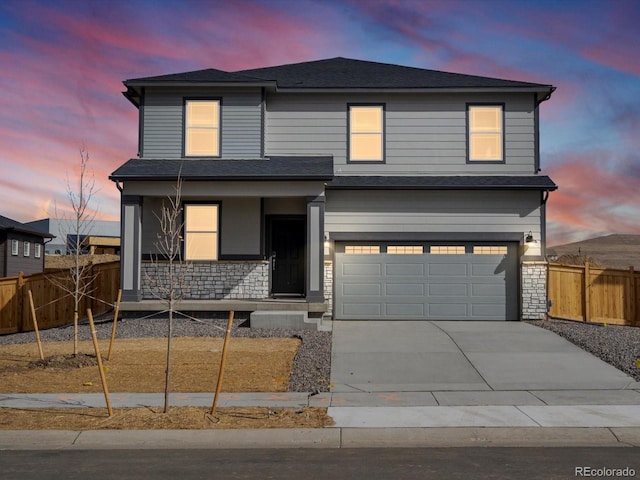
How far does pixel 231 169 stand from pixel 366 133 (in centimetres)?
439

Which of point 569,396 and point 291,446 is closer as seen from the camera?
point 291,446

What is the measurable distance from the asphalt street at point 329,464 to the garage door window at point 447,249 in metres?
11.6

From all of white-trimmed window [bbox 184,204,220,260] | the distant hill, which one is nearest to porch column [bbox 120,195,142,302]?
white-trimmed window [bbox 184,204,220,260]

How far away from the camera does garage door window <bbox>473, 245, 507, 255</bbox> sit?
19047mm

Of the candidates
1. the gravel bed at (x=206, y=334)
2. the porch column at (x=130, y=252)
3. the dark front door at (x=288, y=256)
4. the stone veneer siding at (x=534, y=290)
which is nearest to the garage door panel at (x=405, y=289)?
the dark front door at (x=288, y=256)

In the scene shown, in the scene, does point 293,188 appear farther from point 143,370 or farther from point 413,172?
point 143,370

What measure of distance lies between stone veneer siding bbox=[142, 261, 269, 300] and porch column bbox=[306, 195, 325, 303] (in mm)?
1811

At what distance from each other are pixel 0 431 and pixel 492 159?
602 inches

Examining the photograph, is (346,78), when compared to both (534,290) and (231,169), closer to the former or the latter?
(231,169)

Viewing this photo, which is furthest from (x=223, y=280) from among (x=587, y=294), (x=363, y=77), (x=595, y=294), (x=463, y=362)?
(x=595, y=294)

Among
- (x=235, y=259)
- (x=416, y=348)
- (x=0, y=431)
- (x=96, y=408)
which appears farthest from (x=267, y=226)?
(x=0, y=431)

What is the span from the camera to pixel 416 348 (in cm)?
1434

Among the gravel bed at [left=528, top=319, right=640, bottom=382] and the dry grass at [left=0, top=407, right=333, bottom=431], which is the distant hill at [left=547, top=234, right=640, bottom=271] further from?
the dry grass at [left=0, top=407, right=333, bottom=431]

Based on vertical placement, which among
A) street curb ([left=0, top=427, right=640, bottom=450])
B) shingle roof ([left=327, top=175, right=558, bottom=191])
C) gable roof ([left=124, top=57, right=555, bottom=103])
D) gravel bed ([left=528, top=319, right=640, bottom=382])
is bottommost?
street curb ([left=0, top=427, right=640, bottom=450])
